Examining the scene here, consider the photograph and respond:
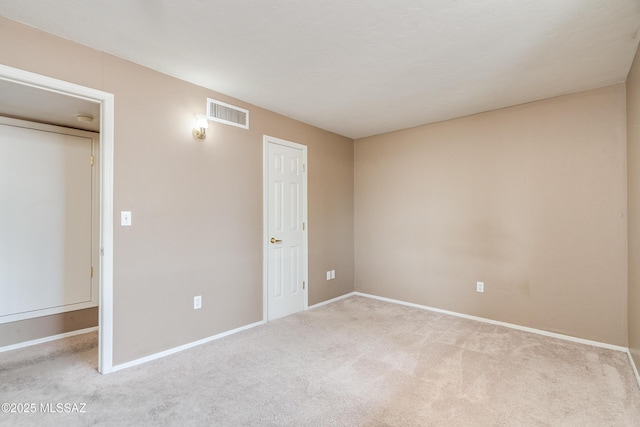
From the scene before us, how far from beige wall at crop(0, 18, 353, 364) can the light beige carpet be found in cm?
34

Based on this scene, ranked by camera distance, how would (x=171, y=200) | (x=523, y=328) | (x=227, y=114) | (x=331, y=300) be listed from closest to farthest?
(x=171, y=200) < (x=227, y=114) < (x=523, y=328) < (x=331, y=300)

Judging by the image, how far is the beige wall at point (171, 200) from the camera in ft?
7.49

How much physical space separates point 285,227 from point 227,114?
4.80 feet

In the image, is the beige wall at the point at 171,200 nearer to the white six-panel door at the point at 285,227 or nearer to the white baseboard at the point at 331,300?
the white six-panel door at the point at 285,227

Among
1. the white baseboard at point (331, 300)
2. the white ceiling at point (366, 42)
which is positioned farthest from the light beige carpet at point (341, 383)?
the white ceiling at point (366, 42)

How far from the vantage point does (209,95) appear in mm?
2920

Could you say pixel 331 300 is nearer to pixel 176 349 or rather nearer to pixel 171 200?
pixel 176 349

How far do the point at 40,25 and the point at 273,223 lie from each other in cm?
247

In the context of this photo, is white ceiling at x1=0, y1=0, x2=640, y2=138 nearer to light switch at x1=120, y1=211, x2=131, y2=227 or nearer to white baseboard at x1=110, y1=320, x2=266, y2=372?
light switch at x1=120, y1=211, x2=131, y2=227

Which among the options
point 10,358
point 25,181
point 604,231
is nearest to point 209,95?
point 25,181

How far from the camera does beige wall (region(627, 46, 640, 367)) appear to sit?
7.32 feet

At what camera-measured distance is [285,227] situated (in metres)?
3.71

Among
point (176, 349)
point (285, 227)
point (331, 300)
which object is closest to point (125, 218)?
point (176, 349)

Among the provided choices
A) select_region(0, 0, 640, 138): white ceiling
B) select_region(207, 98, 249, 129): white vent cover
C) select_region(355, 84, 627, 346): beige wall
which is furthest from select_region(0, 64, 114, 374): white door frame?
select_region(355, 84, 627, 346): beige wall
